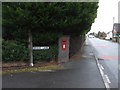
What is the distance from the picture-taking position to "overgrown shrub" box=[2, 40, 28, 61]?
9367mm

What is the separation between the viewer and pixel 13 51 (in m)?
9.45

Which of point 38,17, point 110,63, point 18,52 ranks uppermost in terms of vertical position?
point 38,17

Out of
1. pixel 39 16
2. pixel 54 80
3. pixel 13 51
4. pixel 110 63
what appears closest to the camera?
pixel 54 80

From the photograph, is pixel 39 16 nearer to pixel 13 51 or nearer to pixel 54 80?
pixel 13 51

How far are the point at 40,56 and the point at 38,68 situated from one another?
1.01 m

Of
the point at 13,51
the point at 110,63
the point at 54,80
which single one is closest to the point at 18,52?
the point at 13,51

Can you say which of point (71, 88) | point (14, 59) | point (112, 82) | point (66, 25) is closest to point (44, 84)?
point (71, 88)

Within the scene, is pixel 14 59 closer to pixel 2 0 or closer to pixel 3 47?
pixel 3 47

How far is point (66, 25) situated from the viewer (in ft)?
32.4

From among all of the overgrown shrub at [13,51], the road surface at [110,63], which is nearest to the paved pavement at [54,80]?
the road surface at [110,63]

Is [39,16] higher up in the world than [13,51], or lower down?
higher up

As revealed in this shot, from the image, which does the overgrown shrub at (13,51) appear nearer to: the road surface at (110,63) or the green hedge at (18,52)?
the green hedge at (18,52)

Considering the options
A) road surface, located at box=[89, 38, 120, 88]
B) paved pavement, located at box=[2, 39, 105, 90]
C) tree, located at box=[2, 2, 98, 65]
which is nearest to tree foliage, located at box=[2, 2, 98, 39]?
tree, located at box=[2, 2, 98, 65]

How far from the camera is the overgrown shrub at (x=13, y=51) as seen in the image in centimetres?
937
